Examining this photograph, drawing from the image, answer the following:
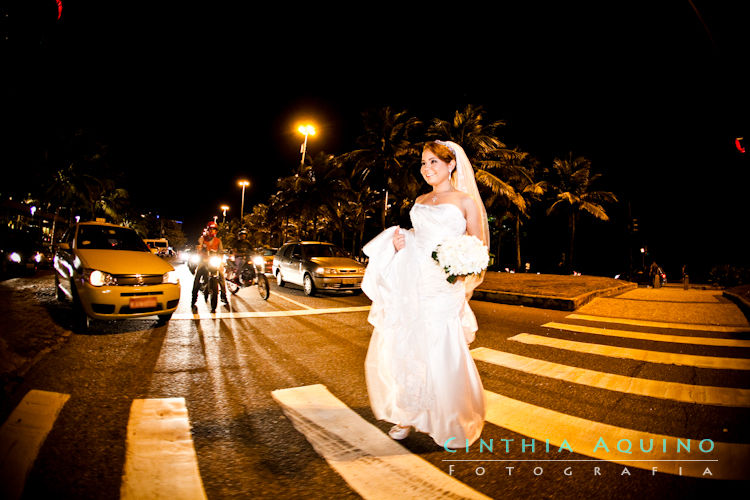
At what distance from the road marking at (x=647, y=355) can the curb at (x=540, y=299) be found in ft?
13.1

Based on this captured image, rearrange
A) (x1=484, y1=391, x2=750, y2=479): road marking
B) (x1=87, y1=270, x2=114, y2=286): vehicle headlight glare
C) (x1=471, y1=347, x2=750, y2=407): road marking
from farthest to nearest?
(x1=87, y1=270, x2=114, y2=286): vehicle headlight glare → (x1=471, y1=347, x2=750, y2=407): road marking → (x1=484, y1=391, x2=750, y2=479): road marking

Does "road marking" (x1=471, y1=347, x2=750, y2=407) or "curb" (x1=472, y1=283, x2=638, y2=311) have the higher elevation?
"curb" (x1=472, y1=283, x2=638, y2=311)

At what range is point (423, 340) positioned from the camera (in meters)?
2.78

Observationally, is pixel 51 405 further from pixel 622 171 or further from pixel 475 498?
pixel 622 171

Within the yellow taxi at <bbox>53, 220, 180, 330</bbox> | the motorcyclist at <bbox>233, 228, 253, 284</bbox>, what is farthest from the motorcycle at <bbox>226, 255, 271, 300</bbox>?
the yellow taxi at <bbox>53, 220, 180, 330</bbox>

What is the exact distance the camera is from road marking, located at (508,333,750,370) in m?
4.77

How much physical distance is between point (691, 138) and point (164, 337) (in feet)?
124

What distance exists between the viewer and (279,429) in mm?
2830

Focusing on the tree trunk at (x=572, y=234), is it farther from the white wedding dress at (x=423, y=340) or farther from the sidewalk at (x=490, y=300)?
the white wedding dress at (x=423, y=340)

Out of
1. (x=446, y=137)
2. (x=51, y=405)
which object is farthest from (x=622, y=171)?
(x=51, y=405)

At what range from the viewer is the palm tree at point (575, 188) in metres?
29.6

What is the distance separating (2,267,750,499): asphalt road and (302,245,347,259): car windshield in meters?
6.12

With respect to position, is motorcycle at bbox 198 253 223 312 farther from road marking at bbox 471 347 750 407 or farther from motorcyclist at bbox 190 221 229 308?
road marking at bbox 471 347 750 407

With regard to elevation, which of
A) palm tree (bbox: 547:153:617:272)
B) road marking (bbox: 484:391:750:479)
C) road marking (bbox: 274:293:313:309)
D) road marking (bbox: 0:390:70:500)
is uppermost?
palm tree (bbox: 547:153:617:272)
